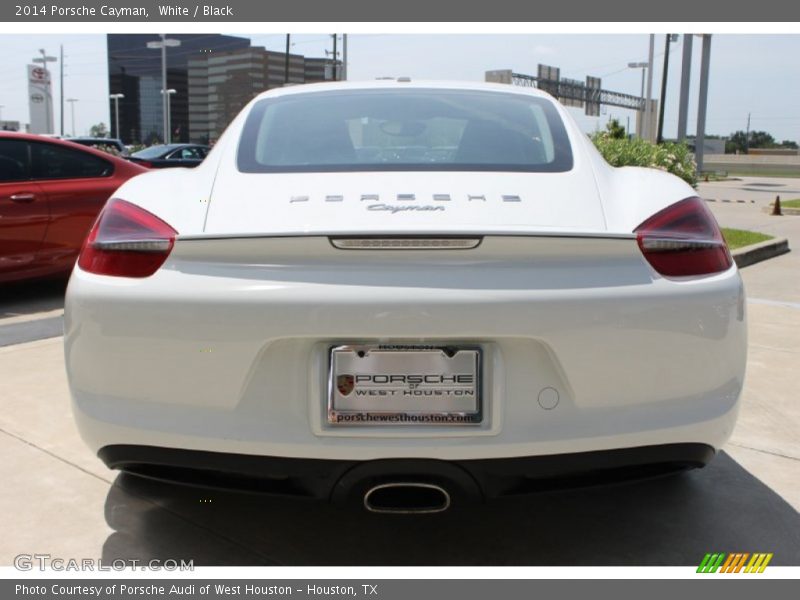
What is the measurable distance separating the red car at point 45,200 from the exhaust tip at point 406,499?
521 cm

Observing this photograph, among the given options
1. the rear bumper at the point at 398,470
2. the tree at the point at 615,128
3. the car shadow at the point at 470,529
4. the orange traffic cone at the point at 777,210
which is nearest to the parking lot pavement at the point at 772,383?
the car shadow at the point at 470,529

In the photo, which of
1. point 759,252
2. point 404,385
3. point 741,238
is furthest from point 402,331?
point 741,238

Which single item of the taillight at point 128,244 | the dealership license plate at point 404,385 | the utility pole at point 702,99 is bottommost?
the dealership license plate at point 404,385

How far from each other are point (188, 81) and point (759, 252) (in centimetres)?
8172

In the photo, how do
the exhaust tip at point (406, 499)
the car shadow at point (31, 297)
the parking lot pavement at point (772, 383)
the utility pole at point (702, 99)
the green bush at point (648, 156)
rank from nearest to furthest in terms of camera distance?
1. the exhaust tip at point (406, 499)
2. the parking lot pavement at point (772, 383)
3. the car shadow at point (31, 297)
4. the green bush at point (648, 156)
5. the utility pole at point (702, 99)

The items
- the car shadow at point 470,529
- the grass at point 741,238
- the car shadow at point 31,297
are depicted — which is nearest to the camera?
the car shadow at point 470,529

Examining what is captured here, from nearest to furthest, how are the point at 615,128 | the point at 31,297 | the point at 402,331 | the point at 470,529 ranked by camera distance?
the point at 402,331
the point at 470,529
the point at 31,297
the point at 615,128

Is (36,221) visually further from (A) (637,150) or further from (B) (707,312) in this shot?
(A) (637,150)

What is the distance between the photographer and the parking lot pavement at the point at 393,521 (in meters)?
2.55

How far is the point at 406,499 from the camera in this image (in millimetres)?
2250

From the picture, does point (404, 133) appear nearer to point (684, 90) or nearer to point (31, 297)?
point (31, 297)

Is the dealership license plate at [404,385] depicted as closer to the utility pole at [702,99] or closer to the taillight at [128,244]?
the taillight at [128,244]

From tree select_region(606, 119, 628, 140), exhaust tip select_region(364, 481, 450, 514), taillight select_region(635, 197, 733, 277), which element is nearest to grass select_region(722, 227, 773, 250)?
taillight select_region(635, 197, 733, 277)
